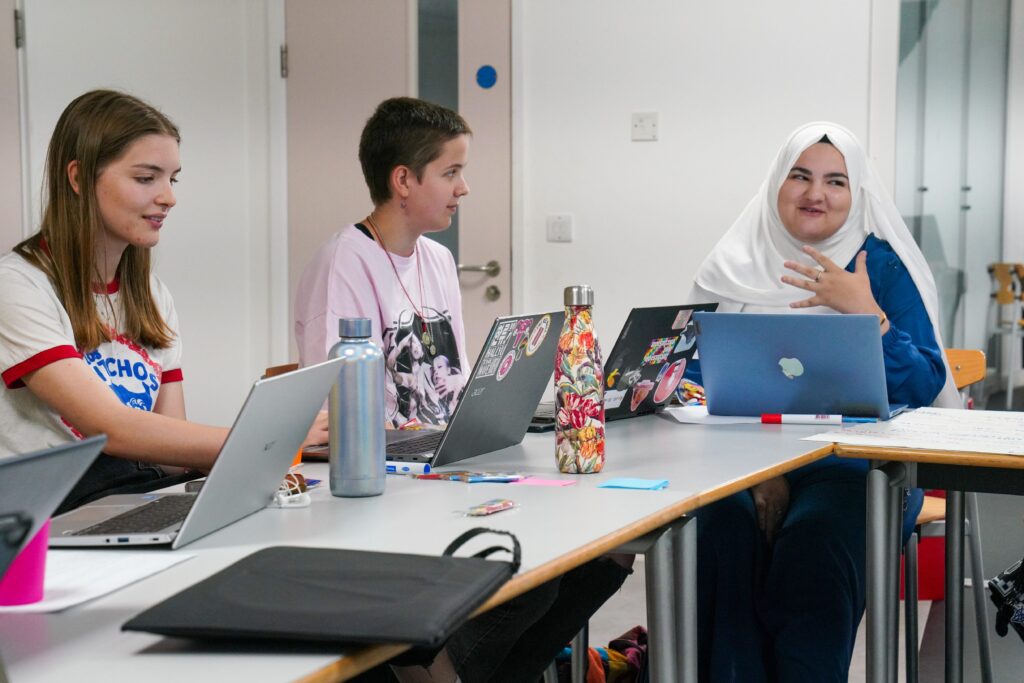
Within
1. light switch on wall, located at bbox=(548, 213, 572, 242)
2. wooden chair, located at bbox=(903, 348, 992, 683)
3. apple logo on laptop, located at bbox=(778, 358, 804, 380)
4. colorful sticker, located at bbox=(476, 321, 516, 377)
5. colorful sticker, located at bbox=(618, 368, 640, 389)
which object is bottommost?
wooden chair, located at bbox=(903, 348, 992, 683)

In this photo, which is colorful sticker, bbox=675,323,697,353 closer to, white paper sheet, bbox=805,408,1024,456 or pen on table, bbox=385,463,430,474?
white paper sheet, bbox=805,408,1024,456

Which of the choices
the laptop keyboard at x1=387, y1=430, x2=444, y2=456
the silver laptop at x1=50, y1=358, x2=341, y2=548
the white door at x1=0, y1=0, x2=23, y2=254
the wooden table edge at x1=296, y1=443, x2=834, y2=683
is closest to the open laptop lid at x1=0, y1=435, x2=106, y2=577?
the wooden table edge at x1=296, y1=443, x2=834, y2=683

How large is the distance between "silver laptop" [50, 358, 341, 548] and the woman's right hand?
109 centimetres

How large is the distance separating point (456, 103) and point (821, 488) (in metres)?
2.41

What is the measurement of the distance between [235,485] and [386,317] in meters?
1.08

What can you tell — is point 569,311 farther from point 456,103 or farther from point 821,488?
point 456,103

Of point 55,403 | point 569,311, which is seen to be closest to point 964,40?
point 569,311

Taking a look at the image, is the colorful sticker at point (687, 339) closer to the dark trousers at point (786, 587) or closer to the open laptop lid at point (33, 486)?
the dark trousers at point (786, 587)

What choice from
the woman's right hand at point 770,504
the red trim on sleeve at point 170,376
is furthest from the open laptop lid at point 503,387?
the red trim on sleeve at point 170,376

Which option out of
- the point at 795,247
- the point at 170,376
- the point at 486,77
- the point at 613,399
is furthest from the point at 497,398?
the point at 486,77

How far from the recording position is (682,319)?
2.12 m

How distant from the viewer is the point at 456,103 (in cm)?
406

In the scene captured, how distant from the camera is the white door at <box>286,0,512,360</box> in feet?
13.1

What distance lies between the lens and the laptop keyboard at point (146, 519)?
3.92 feet
